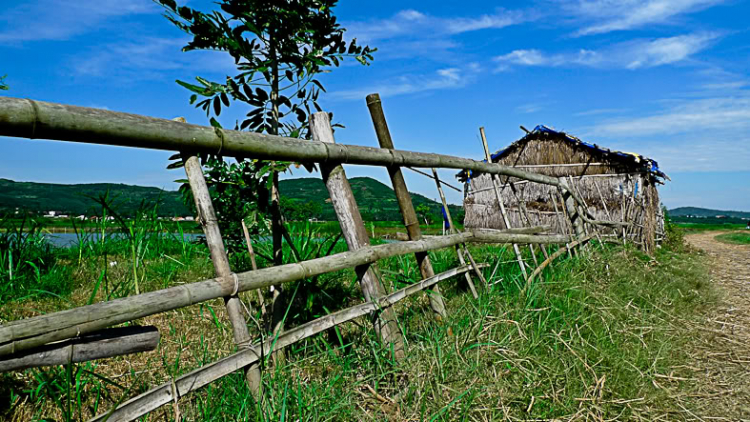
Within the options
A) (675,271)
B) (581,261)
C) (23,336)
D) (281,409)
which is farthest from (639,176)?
(23,336)

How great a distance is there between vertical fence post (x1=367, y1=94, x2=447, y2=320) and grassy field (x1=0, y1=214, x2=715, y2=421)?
19cm

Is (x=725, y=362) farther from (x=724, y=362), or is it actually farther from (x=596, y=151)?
(x=596, y=151)

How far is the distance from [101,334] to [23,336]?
0.28 m

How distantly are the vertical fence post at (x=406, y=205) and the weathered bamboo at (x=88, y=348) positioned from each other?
1.95m

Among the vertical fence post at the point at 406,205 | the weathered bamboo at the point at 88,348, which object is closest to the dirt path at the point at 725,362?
the vertical fence post at the point at 406,205

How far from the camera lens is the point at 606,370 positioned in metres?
2.97

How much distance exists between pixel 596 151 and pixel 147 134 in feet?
44.5

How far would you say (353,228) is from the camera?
9.58 feet

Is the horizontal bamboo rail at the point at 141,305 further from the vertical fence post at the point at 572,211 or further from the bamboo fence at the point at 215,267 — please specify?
the vertical fence post at the point at 572,211

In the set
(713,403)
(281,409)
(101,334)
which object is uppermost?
(101,334)

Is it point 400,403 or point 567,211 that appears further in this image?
point 567,211

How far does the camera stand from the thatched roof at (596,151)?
12.7 m

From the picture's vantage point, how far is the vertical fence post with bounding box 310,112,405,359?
2.89m

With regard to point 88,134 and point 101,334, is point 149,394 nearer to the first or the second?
point 101,334
